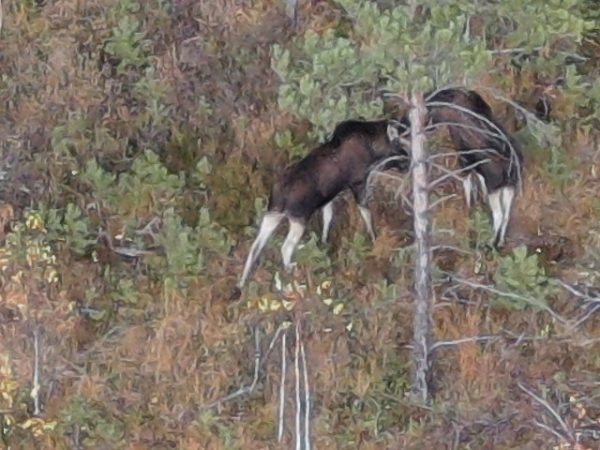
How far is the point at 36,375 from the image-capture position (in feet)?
20.0

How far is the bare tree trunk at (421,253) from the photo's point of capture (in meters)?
5.62

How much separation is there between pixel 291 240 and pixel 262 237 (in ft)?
0.55

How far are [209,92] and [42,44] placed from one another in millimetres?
1062

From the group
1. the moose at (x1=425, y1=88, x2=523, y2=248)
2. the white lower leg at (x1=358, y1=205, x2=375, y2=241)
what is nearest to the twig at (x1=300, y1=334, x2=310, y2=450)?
the white lower leg at (x1=358, y1=205, x2=375, y2=241)

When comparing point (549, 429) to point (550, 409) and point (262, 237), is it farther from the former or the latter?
point (262, 237)

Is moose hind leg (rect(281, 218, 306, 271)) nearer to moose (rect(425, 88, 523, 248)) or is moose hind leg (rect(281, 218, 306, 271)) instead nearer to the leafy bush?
moose (rect(425, 88, 523, 248))

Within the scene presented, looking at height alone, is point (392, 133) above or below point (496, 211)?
above

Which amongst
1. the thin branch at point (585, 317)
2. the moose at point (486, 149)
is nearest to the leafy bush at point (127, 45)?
the moose at point (486, 149)

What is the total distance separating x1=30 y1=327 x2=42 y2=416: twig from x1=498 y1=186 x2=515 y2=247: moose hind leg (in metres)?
2.44

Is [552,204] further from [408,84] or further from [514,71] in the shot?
[408,84]

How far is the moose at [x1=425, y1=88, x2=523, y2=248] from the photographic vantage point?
6238 millimetres

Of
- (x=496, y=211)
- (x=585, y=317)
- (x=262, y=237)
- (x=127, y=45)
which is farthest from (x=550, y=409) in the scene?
(x=127, y=45)

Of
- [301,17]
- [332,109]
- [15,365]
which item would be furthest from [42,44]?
[332,109]

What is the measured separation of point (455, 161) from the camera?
6844 mm
